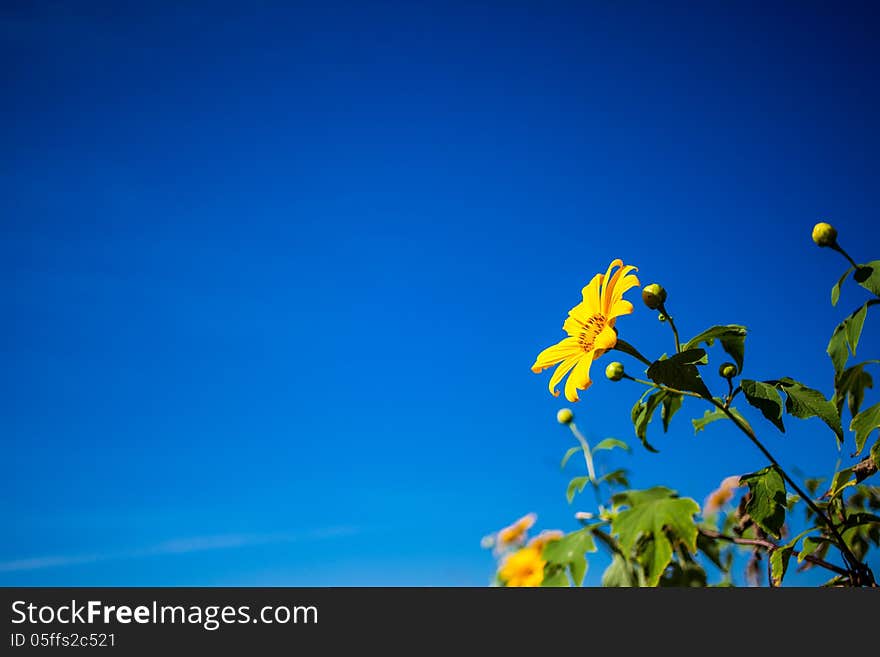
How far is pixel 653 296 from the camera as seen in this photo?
1.43 meters

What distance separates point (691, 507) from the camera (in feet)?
4.98

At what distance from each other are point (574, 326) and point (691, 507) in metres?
0.49

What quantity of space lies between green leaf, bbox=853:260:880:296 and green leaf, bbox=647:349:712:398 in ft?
1.19

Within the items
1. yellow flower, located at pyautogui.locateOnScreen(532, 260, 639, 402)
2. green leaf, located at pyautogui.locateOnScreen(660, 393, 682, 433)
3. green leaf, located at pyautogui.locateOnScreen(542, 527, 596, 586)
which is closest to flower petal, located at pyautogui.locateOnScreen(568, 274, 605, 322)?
yellow flower, located at pyautogui.locateOnScreen(532, 260, 639, 402)

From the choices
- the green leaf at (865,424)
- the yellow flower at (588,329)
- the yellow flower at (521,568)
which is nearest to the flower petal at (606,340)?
the yellow flower at (588,329)

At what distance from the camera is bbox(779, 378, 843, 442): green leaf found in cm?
126

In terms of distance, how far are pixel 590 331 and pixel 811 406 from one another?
46 centimetres

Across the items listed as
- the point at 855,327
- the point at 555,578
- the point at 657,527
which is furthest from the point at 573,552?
the point at 855,327

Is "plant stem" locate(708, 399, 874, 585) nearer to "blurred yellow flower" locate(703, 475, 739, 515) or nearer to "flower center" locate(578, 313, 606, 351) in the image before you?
"flower center" locate(578, 313, 606, 351)

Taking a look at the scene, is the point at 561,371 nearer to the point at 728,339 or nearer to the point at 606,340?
the point at 606,340
